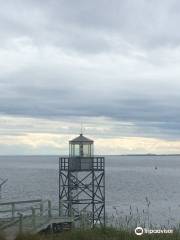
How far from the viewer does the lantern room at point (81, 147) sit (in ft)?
123

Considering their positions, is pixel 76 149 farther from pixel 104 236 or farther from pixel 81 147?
pixel 104 236

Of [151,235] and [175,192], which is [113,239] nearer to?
[151,235]

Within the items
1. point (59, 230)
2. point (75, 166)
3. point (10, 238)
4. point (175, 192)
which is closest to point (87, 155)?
point (75, 166)

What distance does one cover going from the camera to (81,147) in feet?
123

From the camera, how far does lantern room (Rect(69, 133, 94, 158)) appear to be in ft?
123

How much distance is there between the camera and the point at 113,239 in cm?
1481

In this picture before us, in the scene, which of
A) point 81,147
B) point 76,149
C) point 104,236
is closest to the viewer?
point 104,236

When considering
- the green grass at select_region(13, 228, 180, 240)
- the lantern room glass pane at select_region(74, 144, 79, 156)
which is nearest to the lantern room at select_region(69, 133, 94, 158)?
the lantern room glass pane at select_region(74, 144, 79, 156)

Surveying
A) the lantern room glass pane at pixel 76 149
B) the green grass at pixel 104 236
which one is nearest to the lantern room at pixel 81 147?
the lantern room glass pane at pixel 76 149

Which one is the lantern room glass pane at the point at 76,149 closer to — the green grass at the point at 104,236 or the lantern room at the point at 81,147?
the lantern room at the point at 81,147

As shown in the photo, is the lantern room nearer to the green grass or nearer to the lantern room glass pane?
the lantern room glass pane

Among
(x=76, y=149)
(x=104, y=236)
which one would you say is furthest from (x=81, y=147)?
(x=104, y=236)

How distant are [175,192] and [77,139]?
46.7m

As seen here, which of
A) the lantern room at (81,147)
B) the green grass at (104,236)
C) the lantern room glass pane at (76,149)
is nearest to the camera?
the green grass at (104,236)
